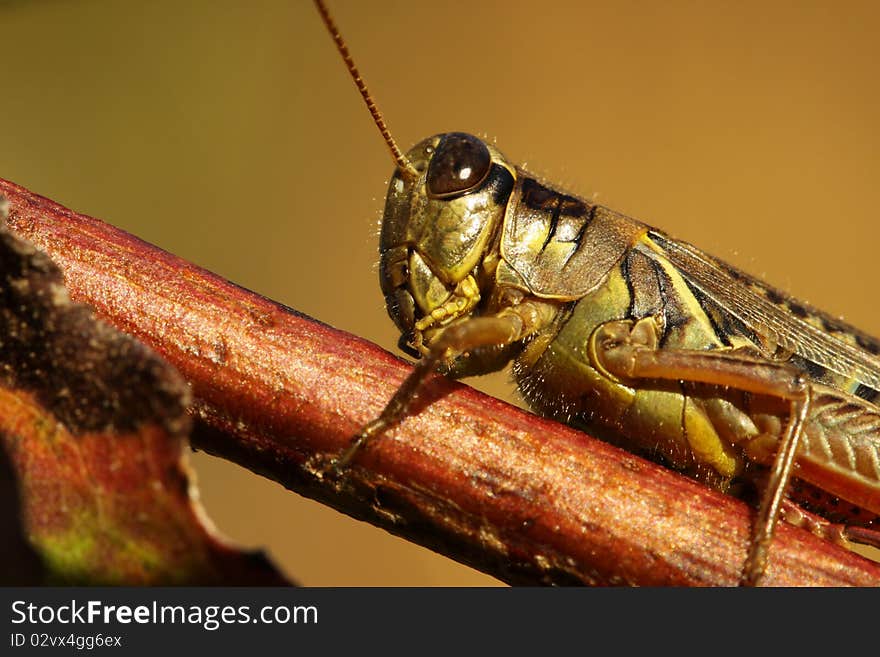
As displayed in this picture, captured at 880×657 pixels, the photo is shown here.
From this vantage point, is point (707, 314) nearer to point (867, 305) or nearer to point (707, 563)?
point (707, 563)

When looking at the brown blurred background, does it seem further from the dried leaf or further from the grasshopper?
the dried leaf

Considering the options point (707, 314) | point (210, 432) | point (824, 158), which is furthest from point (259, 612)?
point (824, 158)

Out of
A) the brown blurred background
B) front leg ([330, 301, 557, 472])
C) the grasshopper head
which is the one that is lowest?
front leg ([330, 301, 557, 472])

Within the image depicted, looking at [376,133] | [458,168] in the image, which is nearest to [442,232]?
[458,168]

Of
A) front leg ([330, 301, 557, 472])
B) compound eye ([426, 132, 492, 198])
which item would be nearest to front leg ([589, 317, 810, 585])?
front leg ([330, 301, 557, 472])

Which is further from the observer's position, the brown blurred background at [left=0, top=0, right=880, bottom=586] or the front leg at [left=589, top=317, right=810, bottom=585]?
the brown blurred background at [left=0, top=0, right=880, bottom=586]

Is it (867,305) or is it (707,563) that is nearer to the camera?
(707,563)

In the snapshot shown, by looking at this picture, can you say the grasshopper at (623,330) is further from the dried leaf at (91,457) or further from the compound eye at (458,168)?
the dried leaf at (91,457)
